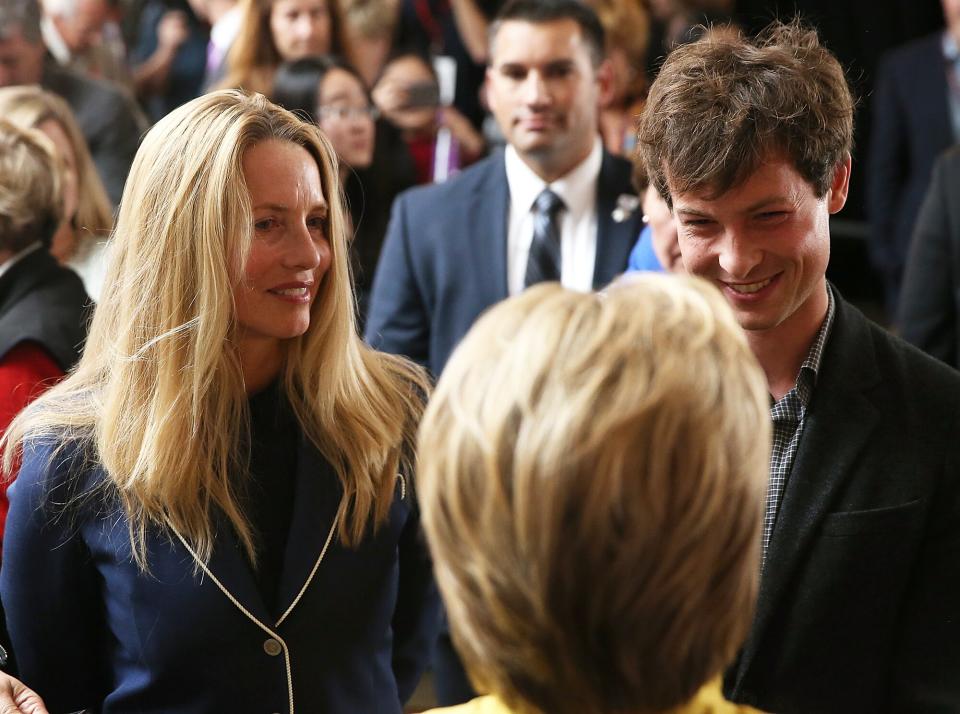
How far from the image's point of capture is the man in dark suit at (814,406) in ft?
5.48

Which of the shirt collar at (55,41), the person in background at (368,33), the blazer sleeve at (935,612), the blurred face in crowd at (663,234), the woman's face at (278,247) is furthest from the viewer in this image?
the shirt collar at (55,41)

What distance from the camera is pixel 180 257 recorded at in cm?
197

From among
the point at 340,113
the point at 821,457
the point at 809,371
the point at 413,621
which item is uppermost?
the point at 340,113

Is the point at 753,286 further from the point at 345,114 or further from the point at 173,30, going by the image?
the point at 173,30

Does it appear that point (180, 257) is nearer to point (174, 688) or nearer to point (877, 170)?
point (174, 688)

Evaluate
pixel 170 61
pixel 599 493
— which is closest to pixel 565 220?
pixel 599 493

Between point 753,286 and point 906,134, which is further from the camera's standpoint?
Result: point 906,134

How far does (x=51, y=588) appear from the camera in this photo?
196cm

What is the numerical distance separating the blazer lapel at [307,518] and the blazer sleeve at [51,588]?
318 millimetres

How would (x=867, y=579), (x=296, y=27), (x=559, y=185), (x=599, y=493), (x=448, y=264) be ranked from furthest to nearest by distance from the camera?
(x=296, y=27) < (x=559, y=185) < (x=448, y=264) < (x=867, y=579) < (x=599, y=493)

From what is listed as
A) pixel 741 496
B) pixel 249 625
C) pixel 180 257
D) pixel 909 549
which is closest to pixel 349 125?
pixel 180 257

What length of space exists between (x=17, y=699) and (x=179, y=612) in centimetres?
29

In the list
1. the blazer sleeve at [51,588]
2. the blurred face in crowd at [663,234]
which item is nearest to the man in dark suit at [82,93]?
the blurred face in crowd at [663,234]

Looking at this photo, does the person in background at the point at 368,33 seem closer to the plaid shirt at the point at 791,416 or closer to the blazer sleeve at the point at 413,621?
the blazer sleeve at the point at 413,621
